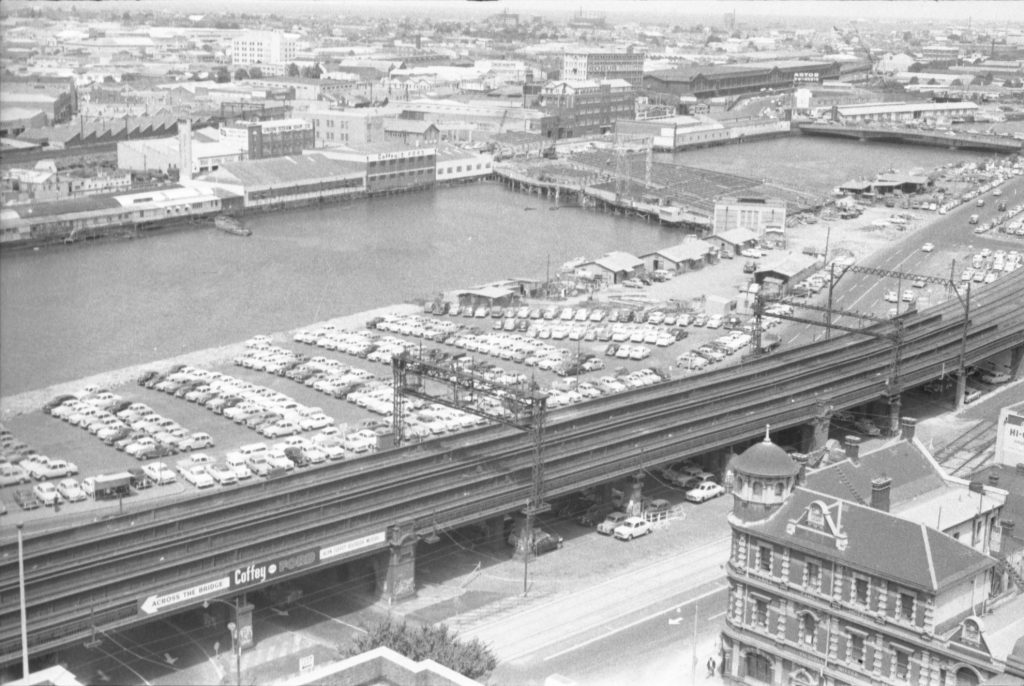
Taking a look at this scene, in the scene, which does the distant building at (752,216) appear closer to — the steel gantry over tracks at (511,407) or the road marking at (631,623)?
the steel gantry over tracks at (511,407)

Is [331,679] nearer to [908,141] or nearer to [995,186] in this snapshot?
[995,186]

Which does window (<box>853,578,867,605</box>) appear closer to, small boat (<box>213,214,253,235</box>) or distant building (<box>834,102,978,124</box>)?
small boat (<box>213,214,253,235</box>)

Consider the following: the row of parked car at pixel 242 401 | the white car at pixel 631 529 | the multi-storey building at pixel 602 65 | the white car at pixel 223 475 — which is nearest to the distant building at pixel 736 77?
the multi-storey building at pixel 602 65

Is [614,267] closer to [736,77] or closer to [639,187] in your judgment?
[639,187]

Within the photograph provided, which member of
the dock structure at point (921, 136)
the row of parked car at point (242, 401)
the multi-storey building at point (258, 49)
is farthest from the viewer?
the multi-storey building at point (258, 49)

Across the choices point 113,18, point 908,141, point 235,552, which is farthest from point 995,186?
point 113,18

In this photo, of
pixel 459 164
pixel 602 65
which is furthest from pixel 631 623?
pixel 602 65
